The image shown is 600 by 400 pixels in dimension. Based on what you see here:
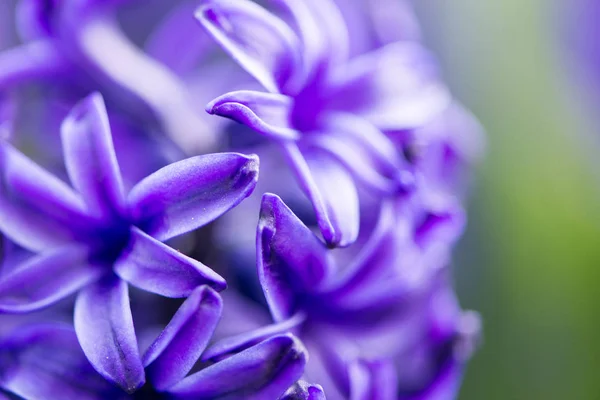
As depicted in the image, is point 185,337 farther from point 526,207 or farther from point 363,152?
point 526,207

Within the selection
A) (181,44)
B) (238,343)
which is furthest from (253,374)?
(181,44)

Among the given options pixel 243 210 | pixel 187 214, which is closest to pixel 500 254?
pixel 243 210

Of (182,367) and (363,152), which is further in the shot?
(363,152)

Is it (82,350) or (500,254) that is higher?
(82,350)

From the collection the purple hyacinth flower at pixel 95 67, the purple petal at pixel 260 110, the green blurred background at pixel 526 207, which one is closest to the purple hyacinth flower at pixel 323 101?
the purple petal at pixel 260 110

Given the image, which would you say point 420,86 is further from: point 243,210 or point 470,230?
point 470,230

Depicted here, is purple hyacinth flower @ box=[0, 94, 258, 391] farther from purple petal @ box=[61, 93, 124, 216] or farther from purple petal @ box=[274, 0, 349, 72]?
purple petal @ box=[274, 0, 349, 72]
